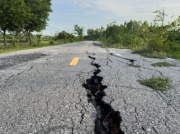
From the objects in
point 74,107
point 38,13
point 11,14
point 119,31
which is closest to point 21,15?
point 11,14

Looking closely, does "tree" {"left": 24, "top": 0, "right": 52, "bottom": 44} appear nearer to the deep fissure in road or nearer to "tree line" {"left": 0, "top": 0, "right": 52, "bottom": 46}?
"tree line" {"left": 0, "top": 0, "right": 52, "bottom": 46}

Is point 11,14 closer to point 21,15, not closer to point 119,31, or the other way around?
point 21,15

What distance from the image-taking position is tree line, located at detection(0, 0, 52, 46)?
19266mm

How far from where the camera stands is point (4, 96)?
293cm

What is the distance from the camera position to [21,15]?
20.7 m

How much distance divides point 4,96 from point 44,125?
119cm

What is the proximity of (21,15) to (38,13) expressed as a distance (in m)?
5.53

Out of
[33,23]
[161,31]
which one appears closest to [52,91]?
[161,31]

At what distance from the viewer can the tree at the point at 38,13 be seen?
82.8ft

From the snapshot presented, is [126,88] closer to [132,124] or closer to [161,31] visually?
[132,124]

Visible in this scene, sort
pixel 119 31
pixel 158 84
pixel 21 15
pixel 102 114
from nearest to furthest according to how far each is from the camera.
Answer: pixel 102 114, pixel 158 84, pixel 21 15, pixel 119 31

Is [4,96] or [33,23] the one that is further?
[33,23]

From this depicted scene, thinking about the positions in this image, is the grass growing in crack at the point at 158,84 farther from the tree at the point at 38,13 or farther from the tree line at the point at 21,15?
the tree at the point at 38,13

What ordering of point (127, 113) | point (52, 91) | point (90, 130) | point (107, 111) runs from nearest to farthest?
point (90, 130)
point (127, 113)
point (107, 111)
point (52, 91)
